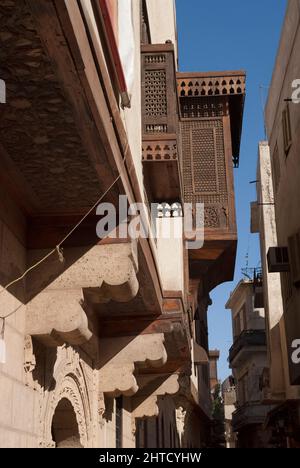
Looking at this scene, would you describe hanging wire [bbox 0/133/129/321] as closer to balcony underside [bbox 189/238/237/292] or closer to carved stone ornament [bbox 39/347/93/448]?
carved stone ornament [bbox 39/347/93/448]

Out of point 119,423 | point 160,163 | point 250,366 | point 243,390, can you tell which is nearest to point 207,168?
point 160,163

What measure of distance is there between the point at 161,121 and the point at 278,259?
16.2 ft

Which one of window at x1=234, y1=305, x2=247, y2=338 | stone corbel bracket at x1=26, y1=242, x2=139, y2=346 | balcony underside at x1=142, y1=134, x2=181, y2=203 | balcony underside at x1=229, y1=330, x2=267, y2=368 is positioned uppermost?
window at x1=234, y1=305, x2=247, y2=338

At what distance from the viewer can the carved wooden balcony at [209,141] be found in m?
13.4

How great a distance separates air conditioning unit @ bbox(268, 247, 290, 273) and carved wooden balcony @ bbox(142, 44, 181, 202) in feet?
12.2

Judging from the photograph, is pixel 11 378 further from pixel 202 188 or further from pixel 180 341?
pixel 202 188

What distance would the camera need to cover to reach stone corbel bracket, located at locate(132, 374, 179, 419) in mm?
8805

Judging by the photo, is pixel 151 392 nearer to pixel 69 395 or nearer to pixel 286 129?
pixel 69 395

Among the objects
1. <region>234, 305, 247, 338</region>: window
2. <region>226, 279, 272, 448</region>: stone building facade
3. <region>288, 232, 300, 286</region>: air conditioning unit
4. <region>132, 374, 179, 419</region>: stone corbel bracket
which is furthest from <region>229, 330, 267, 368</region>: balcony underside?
<region>132, 374, 179, 419</region>: stone corbel bracket

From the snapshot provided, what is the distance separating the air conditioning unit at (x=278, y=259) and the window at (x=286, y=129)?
207 centimetres

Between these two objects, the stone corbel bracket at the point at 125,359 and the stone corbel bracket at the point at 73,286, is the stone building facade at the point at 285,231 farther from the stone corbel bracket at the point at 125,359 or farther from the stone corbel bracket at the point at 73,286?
the stone corbel bracket at the point at 73,286

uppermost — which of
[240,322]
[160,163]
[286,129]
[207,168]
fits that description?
[240,322]

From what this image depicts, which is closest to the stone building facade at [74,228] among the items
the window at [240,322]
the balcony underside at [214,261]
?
the balcony underside at [214,261]

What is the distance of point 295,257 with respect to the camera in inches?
463
